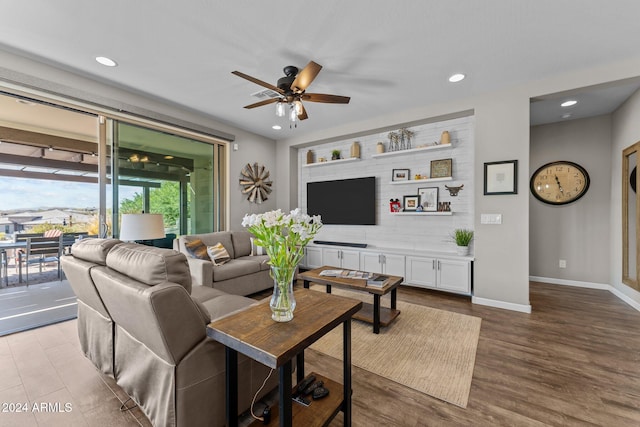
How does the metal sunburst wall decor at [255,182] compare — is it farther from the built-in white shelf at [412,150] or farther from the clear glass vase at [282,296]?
the clear glass vase at [282,296]

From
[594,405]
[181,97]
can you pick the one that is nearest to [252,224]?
[594,405]

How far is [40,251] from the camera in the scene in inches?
120

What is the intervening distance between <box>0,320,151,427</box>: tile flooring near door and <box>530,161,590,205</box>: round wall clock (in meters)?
5.81

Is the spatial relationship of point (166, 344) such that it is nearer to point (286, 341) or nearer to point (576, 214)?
point (286, 341)

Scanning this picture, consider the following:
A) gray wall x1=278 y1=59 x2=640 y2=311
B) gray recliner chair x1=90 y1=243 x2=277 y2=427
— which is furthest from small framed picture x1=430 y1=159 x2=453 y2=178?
gray recliner chair x1=90 y1=243 x2=277 y2=427

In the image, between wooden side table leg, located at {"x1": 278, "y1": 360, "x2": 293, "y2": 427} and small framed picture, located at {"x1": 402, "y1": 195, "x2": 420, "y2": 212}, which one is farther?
small framed picture, located at {"x1": 402, "y1": 195, "x2": 420, "y2": 212}

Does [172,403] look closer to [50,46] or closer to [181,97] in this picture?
[50,46]

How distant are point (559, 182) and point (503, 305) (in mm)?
2559

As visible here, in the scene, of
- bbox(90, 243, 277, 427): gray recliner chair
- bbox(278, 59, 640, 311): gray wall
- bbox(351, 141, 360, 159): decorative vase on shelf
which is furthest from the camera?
bbox(351, 141, 360, 159): decorative vase on shelf

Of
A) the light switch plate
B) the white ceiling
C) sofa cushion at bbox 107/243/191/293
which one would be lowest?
sofa cushion at bbox 107/243/191/293

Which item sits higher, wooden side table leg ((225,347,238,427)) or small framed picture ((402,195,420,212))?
small framed picture ((402,195,420,212))

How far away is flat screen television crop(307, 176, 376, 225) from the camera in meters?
4.74

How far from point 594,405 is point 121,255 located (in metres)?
3.05

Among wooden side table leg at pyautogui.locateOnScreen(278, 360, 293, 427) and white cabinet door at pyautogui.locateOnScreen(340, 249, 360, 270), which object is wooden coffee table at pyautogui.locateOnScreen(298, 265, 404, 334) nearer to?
white cabinet door at pyautogui.locateOnScreen(340, 249, 360, 270)
